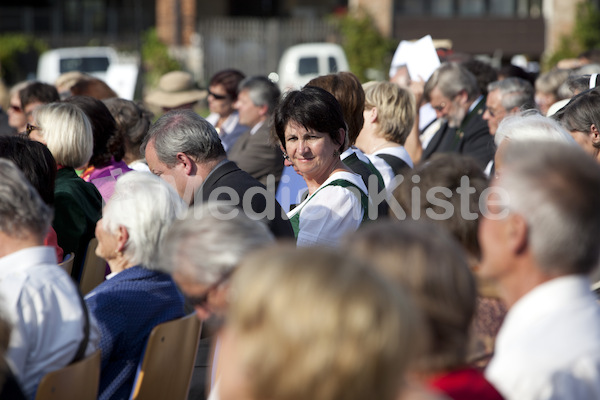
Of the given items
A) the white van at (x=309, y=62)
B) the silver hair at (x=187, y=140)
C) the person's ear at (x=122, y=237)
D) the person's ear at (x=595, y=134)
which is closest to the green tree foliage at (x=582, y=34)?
the white van at (x=309, y=62)

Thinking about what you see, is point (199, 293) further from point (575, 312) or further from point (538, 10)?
point (538, 10)

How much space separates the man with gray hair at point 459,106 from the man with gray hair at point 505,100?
129 mm

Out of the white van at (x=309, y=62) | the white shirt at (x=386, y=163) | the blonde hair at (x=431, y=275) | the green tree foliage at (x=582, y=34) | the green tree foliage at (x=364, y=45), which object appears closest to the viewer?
the blonde hair at (x=431, y=275)

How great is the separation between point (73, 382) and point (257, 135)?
3.86 metres

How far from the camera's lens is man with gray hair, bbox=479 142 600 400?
1.91 meters

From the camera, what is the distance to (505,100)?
235 inches

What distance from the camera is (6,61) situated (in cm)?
2542

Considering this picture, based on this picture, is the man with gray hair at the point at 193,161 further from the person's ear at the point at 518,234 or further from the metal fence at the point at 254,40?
the metal fence at the point at 254,40

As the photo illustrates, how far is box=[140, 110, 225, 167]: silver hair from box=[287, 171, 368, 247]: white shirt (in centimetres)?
59

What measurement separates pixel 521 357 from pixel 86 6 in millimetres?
31153

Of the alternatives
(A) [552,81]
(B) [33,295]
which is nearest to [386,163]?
(B) [33,295]

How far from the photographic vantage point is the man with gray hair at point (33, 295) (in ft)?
8.29

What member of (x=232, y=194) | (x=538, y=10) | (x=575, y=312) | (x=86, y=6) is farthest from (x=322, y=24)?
(x=575, y=312)

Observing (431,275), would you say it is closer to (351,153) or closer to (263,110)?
(351,153)
